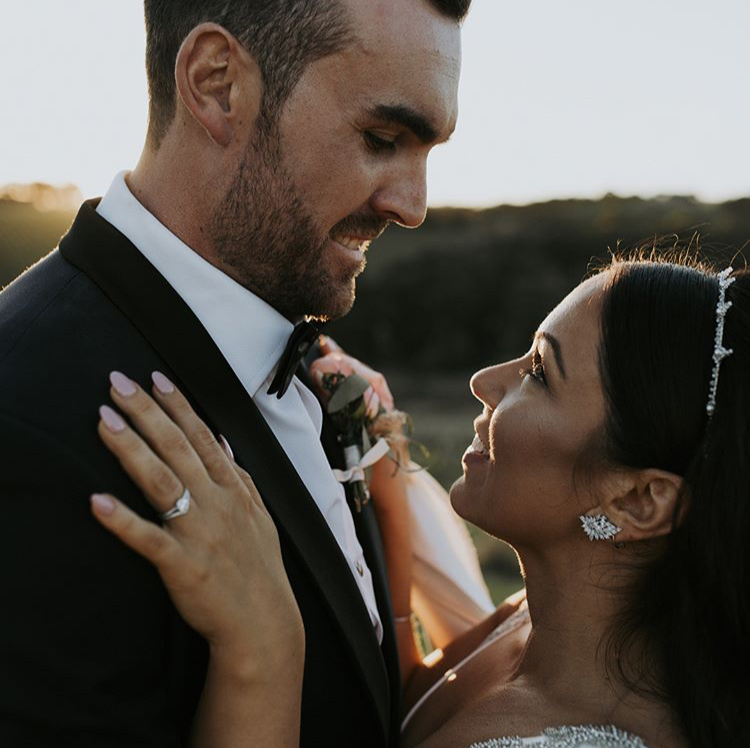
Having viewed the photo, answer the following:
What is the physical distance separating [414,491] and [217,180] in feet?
6.88

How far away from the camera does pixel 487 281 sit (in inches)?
700

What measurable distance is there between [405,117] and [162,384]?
99 cm

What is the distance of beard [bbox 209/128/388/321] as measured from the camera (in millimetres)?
2436

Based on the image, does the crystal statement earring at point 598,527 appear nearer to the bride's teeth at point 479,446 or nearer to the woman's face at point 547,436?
the woman's face at point 547,436

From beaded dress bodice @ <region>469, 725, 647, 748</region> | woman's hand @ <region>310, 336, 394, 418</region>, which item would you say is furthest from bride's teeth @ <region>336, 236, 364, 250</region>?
beaded dress bodice @ <region>469, 725, 647, 748</region>

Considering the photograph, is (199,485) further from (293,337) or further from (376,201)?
(376,201)

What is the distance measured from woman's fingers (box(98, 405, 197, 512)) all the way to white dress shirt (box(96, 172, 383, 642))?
1.74 feet

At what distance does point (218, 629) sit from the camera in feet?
6.45

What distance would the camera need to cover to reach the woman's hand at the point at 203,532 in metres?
1.87

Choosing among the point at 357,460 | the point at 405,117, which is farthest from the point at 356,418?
the point at 405,117

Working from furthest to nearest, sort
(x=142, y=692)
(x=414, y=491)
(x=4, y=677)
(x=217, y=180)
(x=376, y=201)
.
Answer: (x=414, y=491) < (x=376, y=201) < (x=217, y=180) < (x=142, y=692) < (x=4, y=677)

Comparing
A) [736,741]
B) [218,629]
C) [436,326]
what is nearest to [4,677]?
[218,629]

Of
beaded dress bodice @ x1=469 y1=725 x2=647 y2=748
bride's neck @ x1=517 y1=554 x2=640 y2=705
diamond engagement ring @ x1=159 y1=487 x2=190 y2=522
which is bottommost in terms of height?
beaded dress bodice @ x1=469 y1=725 x2=647 y2=748

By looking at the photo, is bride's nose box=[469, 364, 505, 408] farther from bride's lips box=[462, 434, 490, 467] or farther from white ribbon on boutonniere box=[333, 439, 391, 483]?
white ribbon on boutonniere box=[333, 439, 391, 483]
